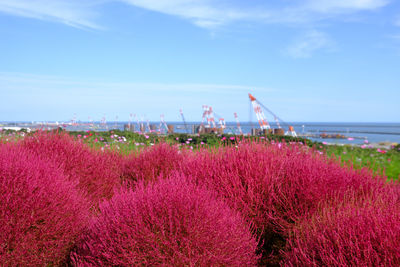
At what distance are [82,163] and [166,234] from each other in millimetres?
3248

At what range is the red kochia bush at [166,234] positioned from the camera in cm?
266

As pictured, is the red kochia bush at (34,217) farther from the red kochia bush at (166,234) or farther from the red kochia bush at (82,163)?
the red kochia bush at (82,163)

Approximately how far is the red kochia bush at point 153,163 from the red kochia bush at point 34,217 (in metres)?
2.04

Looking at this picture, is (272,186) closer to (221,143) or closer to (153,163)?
(153,163)

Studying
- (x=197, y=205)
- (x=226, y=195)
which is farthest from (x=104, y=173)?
(x=197, y=205)

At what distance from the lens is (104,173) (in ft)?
18.3

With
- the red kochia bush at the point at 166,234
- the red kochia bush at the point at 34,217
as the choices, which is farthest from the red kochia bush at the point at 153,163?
the red kochia bush at the point at 166,234

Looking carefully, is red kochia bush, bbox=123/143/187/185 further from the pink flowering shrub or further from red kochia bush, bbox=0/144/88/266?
red kochia bush, bbox=0/144/88/266

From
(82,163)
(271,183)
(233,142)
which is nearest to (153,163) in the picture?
(82,163)

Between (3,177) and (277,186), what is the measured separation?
3.03 meters

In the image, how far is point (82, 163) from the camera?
555 cm

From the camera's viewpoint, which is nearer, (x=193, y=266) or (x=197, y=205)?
(x=193, y=266)

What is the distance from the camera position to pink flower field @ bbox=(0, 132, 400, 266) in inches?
104

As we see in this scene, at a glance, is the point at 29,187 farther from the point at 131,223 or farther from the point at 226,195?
the point at 226,195
